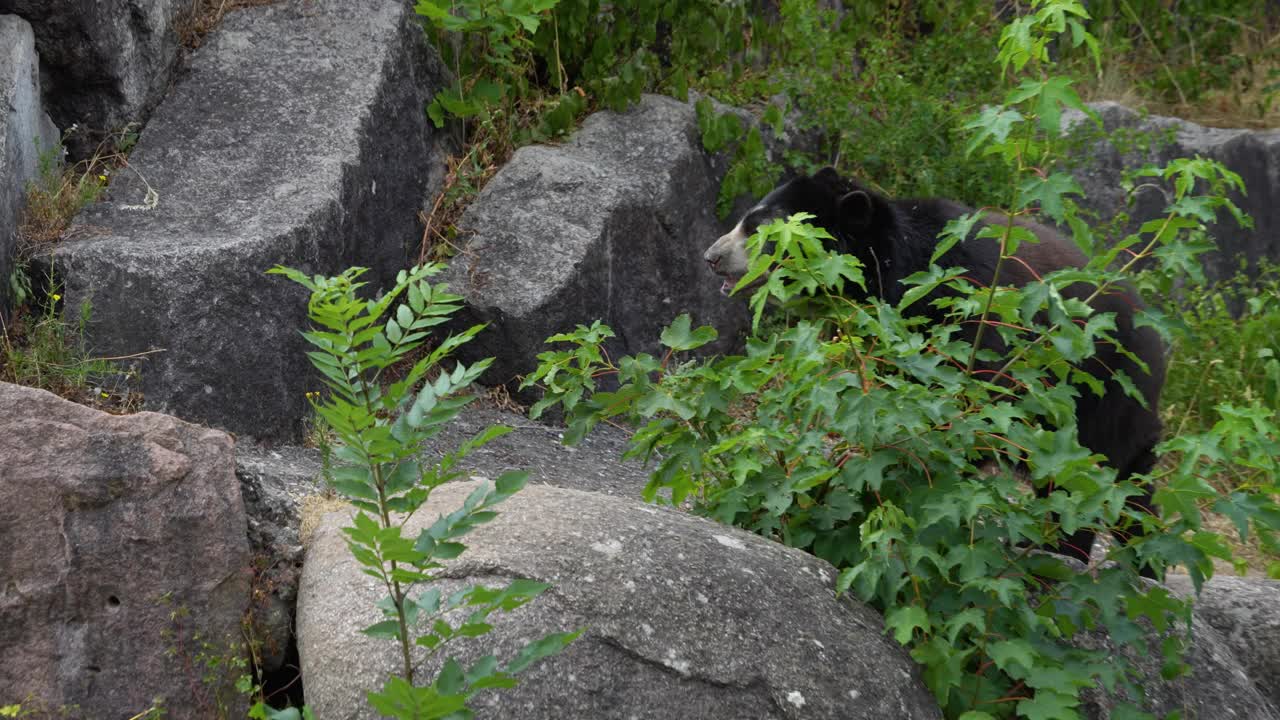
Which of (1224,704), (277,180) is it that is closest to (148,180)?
(277,180)

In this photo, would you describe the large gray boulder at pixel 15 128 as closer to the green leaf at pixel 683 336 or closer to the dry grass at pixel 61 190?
the dry grass at pixel 61 190

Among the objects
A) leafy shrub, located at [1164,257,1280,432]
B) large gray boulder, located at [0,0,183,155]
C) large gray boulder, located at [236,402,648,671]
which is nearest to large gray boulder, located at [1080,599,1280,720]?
large gray boulder, located at [236,402,648,671]

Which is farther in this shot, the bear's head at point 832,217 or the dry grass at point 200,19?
the dry grass at point 200,19

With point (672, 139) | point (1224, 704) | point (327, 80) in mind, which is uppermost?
point (327, 80)

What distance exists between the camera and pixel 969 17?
843 centimetres

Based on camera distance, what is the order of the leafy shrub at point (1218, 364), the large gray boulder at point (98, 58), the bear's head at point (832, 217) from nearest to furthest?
the large gray boulder at point (98, 58), the bear's head at point (832, 217), the leafy shrub at point (1218, 364)

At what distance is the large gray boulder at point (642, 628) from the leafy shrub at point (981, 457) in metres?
0.14

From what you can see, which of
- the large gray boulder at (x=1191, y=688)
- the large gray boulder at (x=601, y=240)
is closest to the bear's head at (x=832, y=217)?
the large gray boulder at (x=601, y=240)

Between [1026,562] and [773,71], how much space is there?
5.08m

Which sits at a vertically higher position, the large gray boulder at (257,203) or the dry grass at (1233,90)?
the large gray boulder at (257,203)

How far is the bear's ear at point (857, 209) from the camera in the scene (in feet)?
17.2

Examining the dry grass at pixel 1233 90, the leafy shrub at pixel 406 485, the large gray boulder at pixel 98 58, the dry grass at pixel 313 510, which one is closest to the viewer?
the leafy shrub at pixel 406 485

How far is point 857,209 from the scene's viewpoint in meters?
5.28

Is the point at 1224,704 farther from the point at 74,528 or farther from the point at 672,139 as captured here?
the point at 672,139
